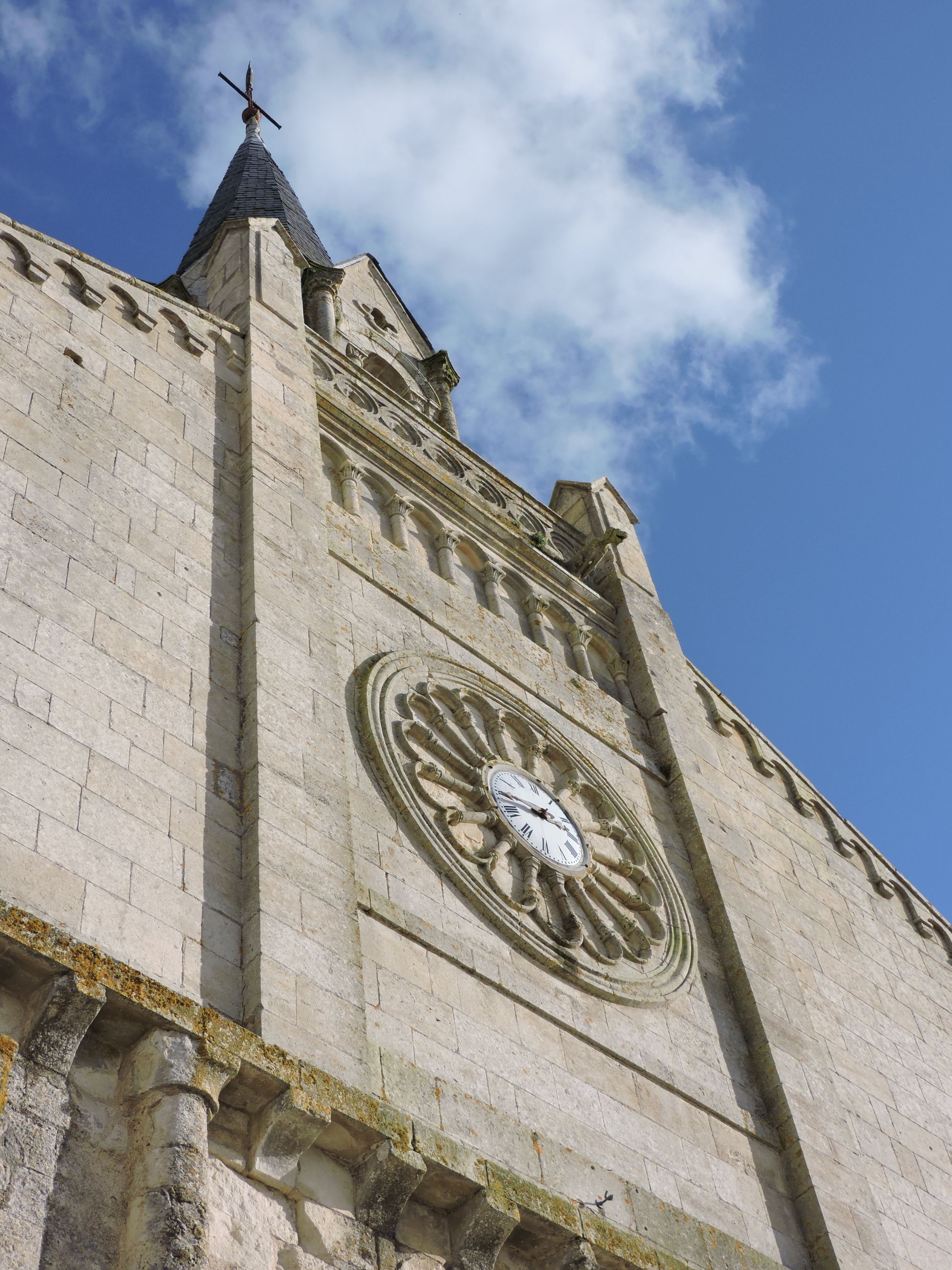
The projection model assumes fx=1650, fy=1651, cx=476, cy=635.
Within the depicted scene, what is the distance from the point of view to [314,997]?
8.30 meters

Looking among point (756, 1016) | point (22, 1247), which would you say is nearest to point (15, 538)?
point (22, 1247)

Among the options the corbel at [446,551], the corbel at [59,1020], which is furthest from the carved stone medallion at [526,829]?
the corbel at [59,1020]

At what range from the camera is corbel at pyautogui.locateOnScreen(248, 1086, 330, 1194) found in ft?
23.4

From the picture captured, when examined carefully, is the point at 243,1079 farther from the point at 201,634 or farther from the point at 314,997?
the point at 201,634

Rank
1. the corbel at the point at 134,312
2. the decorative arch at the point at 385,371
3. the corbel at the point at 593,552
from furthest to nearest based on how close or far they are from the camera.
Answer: the decorative arch at the point at 385,371 → the corbel at the point at 593,552 → the corbel at the point at 134,312

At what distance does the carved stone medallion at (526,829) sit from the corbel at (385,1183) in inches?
121

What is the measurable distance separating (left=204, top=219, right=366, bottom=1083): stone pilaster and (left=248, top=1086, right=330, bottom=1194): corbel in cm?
66

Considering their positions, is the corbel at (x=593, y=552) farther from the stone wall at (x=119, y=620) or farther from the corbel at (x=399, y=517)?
the stone wall at (x=119, y=620)

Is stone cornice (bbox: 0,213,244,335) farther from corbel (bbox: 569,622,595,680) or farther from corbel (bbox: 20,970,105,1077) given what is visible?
corbel (bbox: 20,970,105,1077)

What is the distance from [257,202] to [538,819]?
42.0ft

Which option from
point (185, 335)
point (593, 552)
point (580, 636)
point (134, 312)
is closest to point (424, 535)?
point (580, 636)

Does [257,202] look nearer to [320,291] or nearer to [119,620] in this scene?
[320,291]

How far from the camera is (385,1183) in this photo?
7520 millimetres

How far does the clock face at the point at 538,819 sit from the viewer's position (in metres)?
11.8
